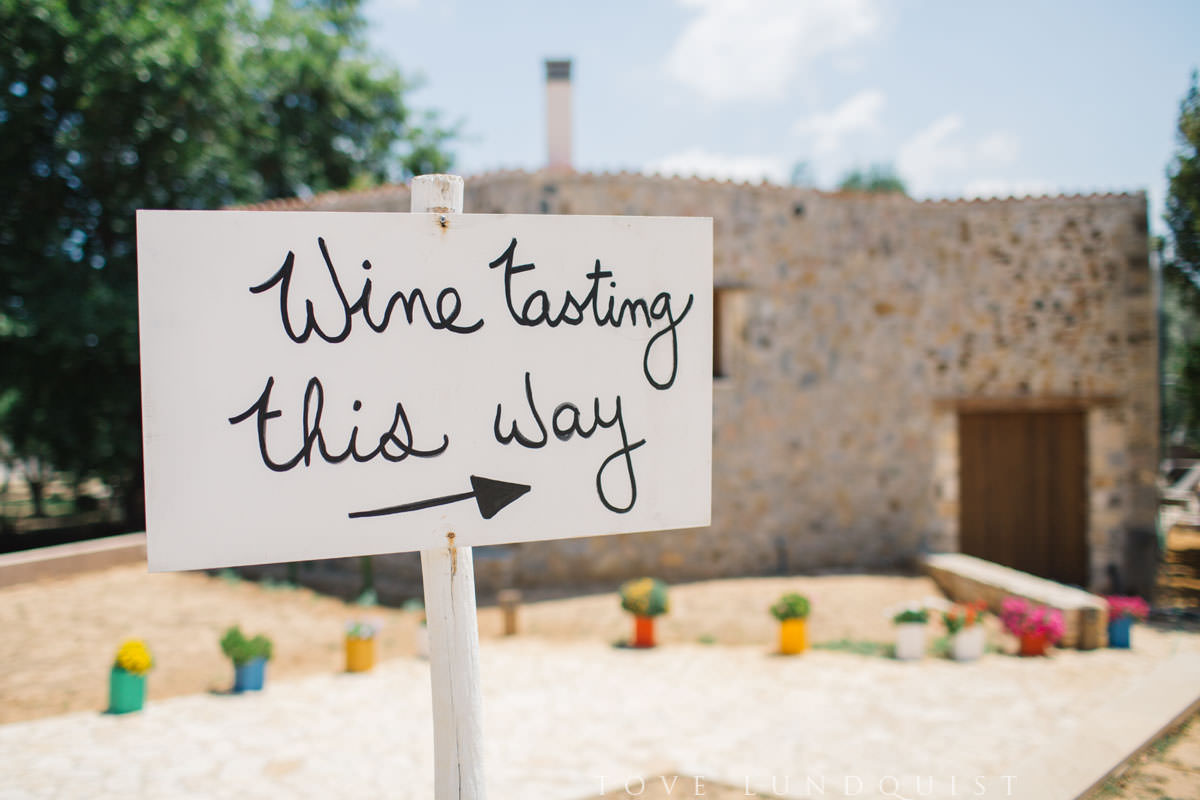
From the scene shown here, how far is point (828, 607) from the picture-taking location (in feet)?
27.8

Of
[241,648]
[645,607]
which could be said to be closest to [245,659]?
[241,648]

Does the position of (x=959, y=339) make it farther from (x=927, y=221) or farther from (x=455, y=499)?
(x=455, y=499)

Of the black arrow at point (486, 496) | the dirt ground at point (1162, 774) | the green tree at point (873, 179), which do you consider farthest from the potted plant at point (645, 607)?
the green tree at point (873, 179)

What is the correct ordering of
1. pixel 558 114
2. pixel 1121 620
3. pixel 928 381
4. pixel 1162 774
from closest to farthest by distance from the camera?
1. pixel 1162 774
2. pixel 1121 620
3. pixel 928 381
4. pixel 558 114

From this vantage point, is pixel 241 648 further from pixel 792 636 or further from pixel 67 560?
pixel 67 560

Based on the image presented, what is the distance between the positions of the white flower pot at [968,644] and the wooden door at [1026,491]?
13.9 ft

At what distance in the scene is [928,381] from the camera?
1059 centimetres

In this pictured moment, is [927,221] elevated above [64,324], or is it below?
above

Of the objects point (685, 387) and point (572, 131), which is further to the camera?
point (572, 131)

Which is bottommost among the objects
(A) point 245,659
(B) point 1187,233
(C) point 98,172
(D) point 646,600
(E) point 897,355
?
(A) point 245,659

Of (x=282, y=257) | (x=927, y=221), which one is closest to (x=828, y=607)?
(x=927, y=221)

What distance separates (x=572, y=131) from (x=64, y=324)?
8.38m

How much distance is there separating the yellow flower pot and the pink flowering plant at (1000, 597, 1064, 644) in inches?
71.0

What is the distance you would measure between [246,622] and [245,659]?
3.07m
